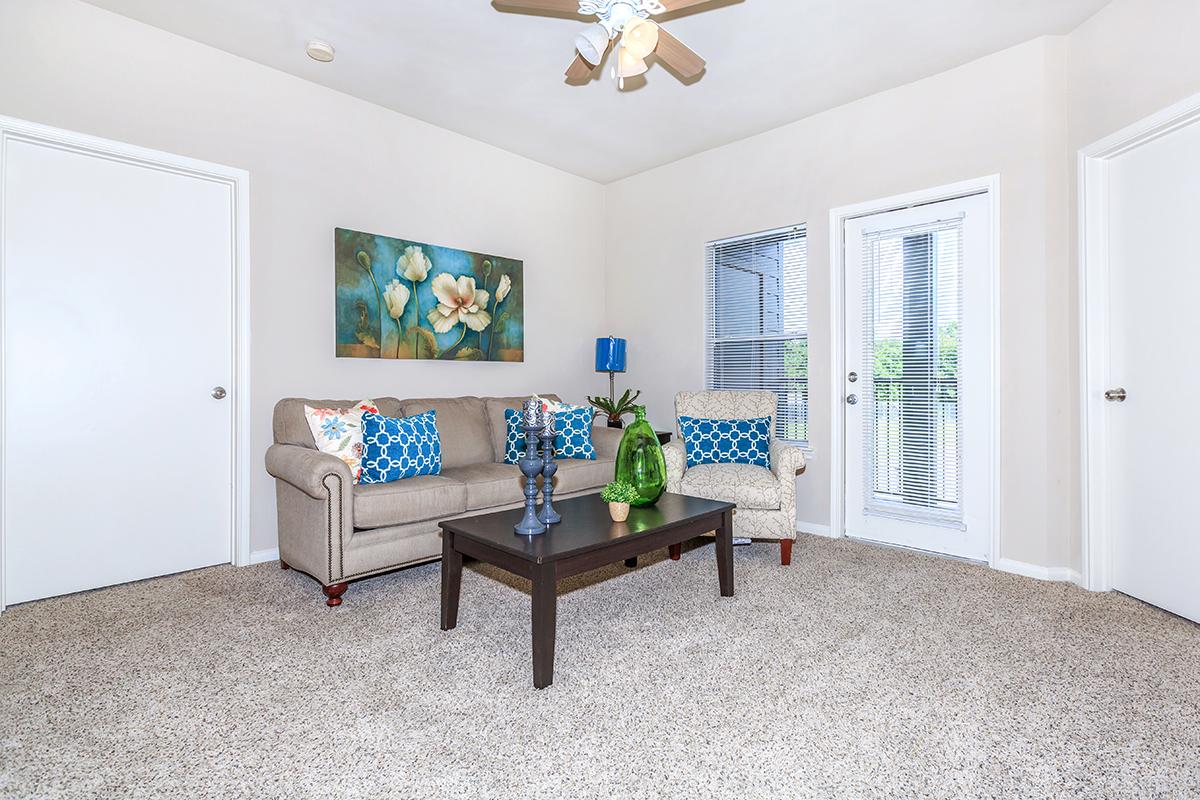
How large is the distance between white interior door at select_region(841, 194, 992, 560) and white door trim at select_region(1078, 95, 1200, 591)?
1.44ft

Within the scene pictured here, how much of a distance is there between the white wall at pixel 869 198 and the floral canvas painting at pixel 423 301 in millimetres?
1140

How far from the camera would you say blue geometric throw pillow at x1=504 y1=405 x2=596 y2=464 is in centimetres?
397

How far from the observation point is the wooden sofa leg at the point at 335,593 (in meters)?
2.74

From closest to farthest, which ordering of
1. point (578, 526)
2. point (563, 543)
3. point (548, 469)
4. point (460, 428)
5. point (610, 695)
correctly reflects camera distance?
point (610, 695) < point (563, 543) < point (548, 469) < point (578, 526) < point (460, 428)

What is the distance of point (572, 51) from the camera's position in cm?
328

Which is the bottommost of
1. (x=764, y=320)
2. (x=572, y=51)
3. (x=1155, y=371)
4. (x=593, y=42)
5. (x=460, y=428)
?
(x=460, y=428)

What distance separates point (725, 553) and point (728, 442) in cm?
114

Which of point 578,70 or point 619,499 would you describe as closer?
point 619,499

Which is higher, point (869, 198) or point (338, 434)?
point (869, 198)

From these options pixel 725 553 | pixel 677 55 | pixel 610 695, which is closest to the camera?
pixel 610 695

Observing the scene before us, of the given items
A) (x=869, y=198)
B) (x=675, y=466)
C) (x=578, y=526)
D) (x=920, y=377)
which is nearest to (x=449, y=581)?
(x=578, y=526)

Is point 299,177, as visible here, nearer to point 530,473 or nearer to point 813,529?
point 530,473

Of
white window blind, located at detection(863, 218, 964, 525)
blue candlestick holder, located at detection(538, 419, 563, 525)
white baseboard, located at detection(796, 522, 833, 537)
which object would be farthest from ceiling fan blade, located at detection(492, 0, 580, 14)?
white baseboard, located at detection(796, 522, 833, 537)

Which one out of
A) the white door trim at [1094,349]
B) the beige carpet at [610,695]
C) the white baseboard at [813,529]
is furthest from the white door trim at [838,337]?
the beige carpet at [610,695]
